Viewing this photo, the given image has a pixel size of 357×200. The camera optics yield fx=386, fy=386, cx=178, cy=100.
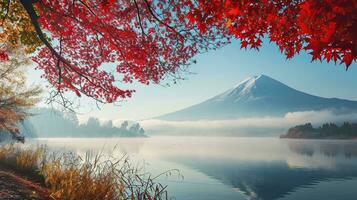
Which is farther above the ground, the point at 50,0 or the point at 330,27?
the point at 50,0

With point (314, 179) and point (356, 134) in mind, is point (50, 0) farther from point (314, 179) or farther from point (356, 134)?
point (356, 134)

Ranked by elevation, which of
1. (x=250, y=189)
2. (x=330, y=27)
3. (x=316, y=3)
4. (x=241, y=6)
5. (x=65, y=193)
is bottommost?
(x=250, y=189)

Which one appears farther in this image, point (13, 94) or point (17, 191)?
point (13, 94)

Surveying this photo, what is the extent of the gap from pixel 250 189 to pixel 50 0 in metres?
20.3

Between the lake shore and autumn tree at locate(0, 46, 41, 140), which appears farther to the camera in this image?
autumn tree at locate(0, 46, 41, 140)

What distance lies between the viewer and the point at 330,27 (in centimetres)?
373

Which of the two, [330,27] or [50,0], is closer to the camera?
[330,27]

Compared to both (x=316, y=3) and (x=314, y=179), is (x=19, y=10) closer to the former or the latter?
(x=316, y=3)

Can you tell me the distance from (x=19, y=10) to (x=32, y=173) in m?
5.05

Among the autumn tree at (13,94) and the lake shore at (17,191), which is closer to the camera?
the lake shore at (17,191)

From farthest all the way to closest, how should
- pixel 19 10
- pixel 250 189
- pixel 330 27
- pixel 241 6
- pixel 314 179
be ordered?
pixel 314 179 < pixel 250 189 < pixel 19 10 < pixel 241 6 < pixel 330 27

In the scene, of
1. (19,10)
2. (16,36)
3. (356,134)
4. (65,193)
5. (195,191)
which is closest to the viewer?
(65,193)

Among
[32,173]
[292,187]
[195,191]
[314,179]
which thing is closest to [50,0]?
[32,173]

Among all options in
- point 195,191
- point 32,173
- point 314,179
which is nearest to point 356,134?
point 314,179
